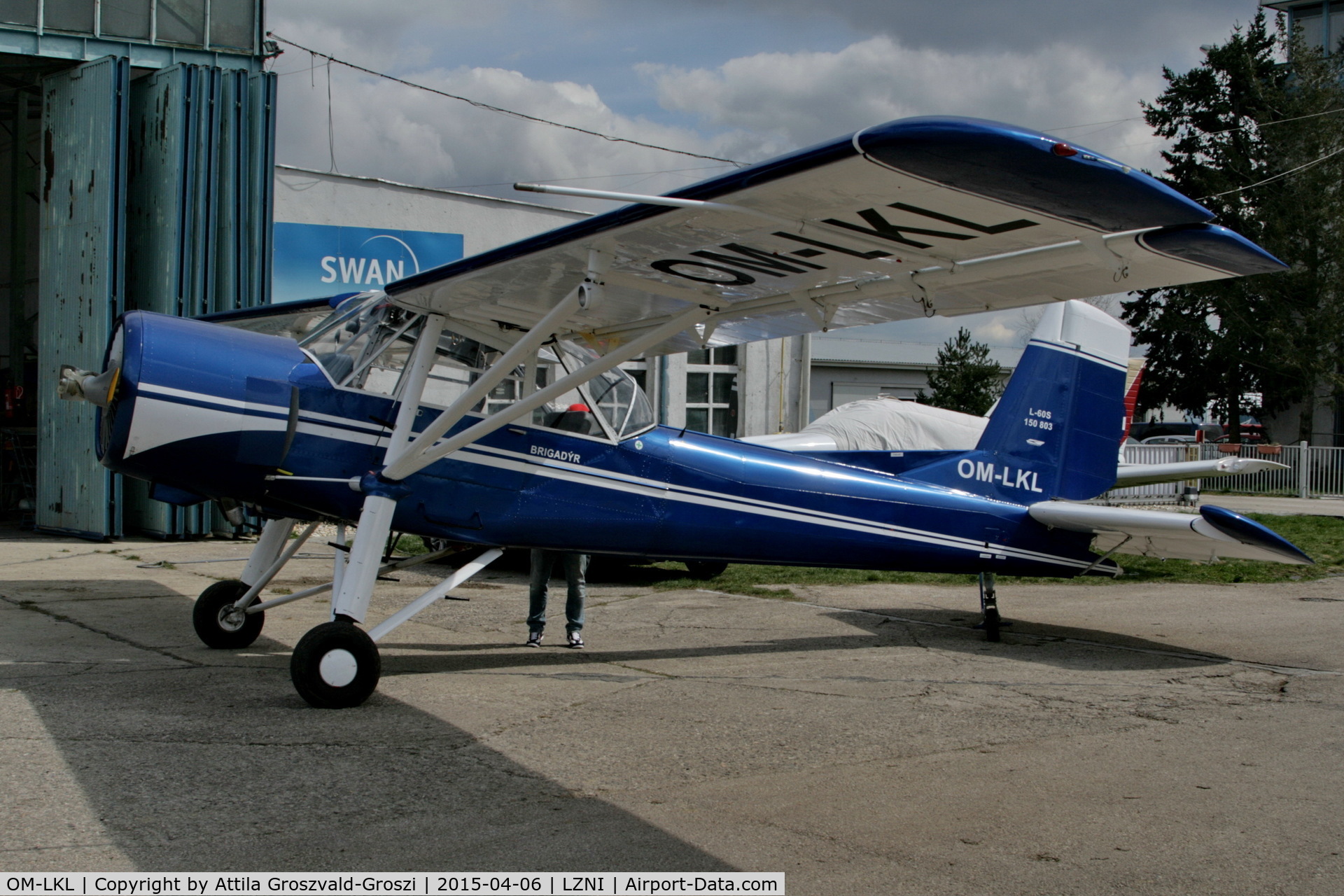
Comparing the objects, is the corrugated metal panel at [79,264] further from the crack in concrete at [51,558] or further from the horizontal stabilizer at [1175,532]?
the horizontal stabilizer at [1175,532]

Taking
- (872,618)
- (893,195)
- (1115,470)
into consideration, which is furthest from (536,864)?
(1115,470)

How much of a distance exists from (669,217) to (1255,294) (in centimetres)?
3800

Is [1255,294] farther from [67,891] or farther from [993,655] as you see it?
[67,891]

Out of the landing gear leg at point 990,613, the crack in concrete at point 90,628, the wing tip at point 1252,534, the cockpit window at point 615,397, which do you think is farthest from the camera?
the landing gear leg at point 990,613

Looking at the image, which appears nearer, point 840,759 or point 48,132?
point 840,759

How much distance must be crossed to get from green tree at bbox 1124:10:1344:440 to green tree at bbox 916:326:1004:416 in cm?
875

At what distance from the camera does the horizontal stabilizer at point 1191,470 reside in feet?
25.5

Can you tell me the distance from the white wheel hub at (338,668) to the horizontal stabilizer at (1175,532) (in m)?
5.19

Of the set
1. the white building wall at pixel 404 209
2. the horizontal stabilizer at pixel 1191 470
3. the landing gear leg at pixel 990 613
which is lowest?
the landing gear leg at pixel 990 613

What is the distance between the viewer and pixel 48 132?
14000mm

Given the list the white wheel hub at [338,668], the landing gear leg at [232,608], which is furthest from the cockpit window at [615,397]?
the white wheel hub at [338,668]

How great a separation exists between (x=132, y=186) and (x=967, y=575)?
11895 mm

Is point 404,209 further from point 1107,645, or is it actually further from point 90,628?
point 1107,645

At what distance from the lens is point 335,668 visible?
5.40 metres
